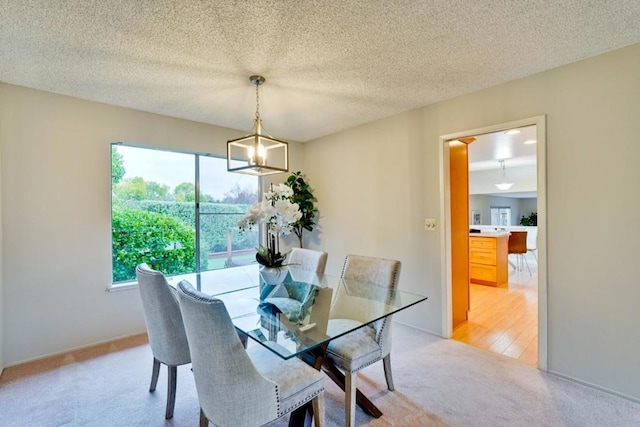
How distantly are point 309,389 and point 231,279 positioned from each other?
1572 millimetres

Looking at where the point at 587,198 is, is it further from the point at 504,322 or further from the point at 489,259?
the point at 489,259

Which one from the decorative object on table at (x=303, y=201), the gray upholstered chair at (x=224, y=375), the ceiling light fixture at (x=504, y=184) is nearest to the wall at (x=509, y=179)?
the ceiling light fixture at (x=504, y=184)

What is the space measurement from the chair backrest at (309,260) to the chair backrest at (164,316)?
132cm

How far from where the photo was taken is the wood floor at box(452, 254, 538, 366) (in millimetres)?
2823

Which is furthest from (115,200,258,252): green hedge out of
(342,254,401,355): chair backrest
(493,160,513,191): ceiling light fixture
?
(493,160,513,191): ceiling light fixture

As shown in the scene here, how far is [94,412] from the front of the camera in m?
1.95

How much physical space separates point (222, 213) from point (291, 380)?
2.96 meters

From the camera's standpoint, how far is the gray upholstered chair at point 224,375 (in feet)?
3.99

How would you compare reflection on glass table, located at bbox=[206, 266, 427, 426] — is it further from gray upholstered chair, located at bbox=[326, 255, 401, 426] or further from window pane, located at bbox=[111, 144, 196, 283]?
window pane, located at bbox=[111, 144, 196, 283]

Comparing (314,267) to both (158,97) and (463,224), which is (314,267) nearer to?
(463,224)

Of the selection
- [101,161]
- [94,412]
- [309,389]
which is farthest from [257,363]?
[101,161]

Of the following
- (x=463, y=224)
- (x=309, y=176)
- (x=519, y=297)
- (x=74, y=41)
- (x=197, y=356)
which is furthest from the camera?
(x=309, y=176)

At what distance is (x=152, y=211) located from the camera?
137 inches

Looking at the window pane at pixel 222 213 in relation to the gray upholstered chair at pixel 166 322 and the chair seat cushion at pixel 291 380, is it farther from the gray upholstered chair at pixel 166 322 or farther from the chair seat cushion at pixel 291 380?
the chair seat cushion at pixel 291 380
